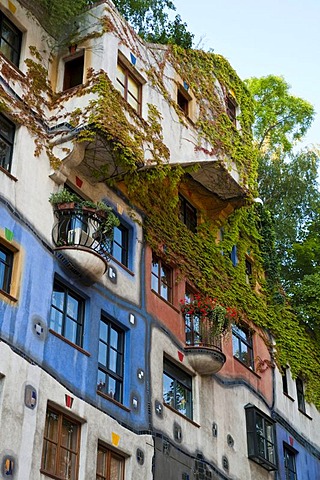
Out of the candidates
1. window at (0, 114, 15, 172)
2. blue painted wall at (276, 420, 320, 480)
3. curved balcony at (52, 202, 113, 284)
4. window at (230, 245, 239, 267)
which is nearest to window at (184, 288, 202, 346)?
curved balcony at (52, 202, 113, 284)

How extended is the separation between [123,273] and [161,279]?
2.07 meters

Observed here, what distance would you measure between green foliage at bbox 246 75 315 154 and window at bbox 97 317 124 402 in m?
22.8

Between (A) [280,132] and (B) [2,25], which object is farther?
(A) [280,132]

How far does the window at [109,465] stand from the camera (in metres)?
14.7

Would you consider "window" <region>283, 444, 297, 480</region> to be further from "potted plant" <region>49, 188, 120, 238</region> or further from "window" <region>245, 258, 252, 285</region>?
"potted plant" <region>49, 188, 120, 238</region>

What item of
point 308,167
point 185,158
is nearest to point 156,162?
point 185,158

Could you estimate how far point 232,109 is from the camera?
2494 cm

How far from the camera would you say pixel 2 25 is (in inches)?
653

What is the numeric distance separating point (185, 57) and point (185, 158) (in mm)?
3784

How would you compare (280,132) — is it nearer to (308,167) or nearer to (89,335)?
(308,167)

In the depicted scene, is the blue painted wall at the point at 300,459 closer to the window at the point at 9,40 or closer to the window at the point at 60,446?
the window at the point at 60,446

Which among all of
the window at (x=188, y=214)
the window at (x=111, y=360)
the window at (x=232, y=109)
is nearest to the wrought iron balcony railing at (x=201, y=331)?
the window at (x=111, y=360)

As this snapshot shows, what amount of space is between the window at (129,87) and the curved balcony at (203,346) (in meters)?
5.37

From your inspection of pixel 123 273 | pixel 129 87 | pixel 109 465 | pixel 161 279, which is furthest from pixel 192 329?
pixel 129 87
